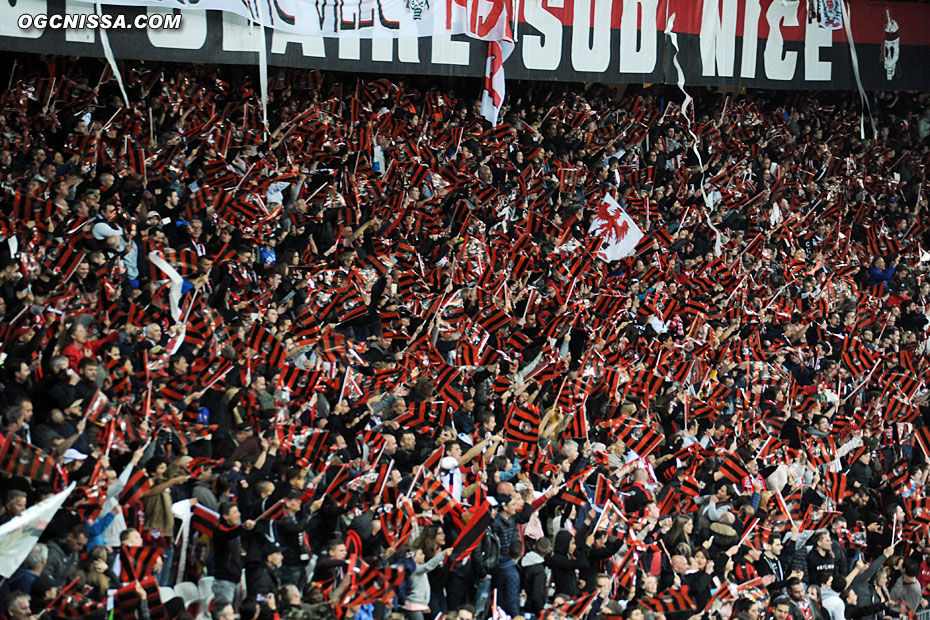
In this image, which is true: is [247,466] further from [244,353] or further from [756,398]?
[756,398]

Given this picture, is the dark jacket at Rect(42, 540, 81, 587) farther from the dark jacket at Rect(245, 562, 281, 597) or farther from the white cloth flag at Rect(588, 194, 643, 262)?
the white cloth flag at Rect(588, 194, 643, 262)

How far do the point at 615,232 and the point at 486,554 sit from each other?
6.35 m

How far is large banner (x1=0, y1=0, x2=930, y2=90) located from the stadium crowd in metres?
0.71

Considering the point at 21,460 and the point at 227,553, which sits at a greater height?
the point at 21,460

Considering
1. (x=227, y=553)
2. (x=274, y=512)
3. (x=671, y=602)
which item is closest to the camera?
(x=227, y=553)

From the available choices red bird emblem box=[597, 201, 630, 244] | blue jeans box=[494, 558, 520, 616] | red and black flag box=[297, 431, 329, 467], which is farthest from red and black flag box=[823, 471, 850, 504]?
red and black flag box=[297, 431, 329, 467]

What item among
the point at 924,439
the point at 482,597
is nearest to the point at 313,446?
the point at 482,597

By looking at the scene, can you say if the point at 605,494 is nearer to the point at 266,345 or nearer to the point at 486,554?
the point at 486,554

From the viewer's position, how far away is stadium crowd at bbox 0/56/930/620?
29.8 feet

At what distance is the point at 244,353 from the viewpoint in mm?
11016

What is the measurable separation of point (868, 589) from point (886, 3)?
993cm

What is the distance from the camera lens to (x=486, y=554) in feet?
31.1

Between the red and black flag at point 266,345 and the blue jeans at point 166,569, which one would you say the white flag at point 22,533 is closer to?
the blue jeans at point 166,569

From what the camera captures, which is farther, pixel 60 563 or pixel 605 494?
pixel 605 494
